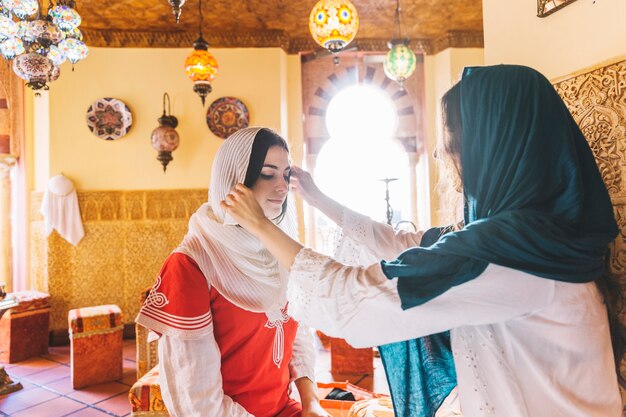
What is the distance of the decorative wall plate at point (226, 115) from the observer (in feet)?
17.7

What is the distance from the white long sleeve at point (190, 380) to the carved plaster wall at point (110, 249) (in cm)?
431

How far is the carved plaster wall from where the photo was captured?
17.0 feet

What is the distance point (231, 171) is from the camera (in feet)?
4.99

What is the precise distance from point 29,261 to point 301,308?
6.00 m

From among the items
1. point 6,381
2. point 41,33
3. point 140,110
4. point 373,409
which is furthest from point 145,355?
point 140,110

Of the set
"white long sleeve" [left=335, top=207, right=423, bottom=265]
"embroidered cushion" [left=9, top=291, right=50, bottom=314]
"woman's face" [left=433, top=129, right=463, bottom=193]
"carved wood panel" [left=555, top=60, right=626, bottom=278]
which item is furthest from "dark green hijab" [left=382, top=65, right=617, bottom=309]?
"embroidered cushion" [left=9, top=291, right=50, bottom=314]

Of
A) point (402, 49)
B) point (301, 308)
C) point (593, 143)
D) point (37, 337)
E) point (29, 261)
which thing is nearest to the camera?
point (301, 308)

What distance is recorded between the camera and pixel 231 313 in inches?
56.5

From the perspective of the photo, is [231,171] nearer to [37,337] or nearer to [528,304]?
[528,304]

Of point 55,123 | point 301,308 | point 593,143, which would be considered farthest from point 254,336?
point 55,123

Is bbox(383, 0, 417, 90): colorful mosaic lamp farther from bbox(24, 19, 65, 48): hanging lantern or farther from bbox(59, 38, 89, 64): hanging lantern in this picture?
bbox(24, 19, 65, 48): hanging lantern

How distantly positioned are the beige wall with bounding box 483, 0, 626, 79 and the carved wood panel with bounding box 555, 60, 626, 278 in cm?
5

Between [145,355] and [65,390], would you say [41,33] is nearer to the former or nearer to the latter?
[145,355]

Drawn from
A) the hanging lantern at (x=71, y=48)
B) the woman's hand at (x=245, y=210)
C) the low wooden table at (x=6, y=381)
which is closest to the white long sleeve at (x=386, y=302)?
the woman's hand at (x=245, y=210)
